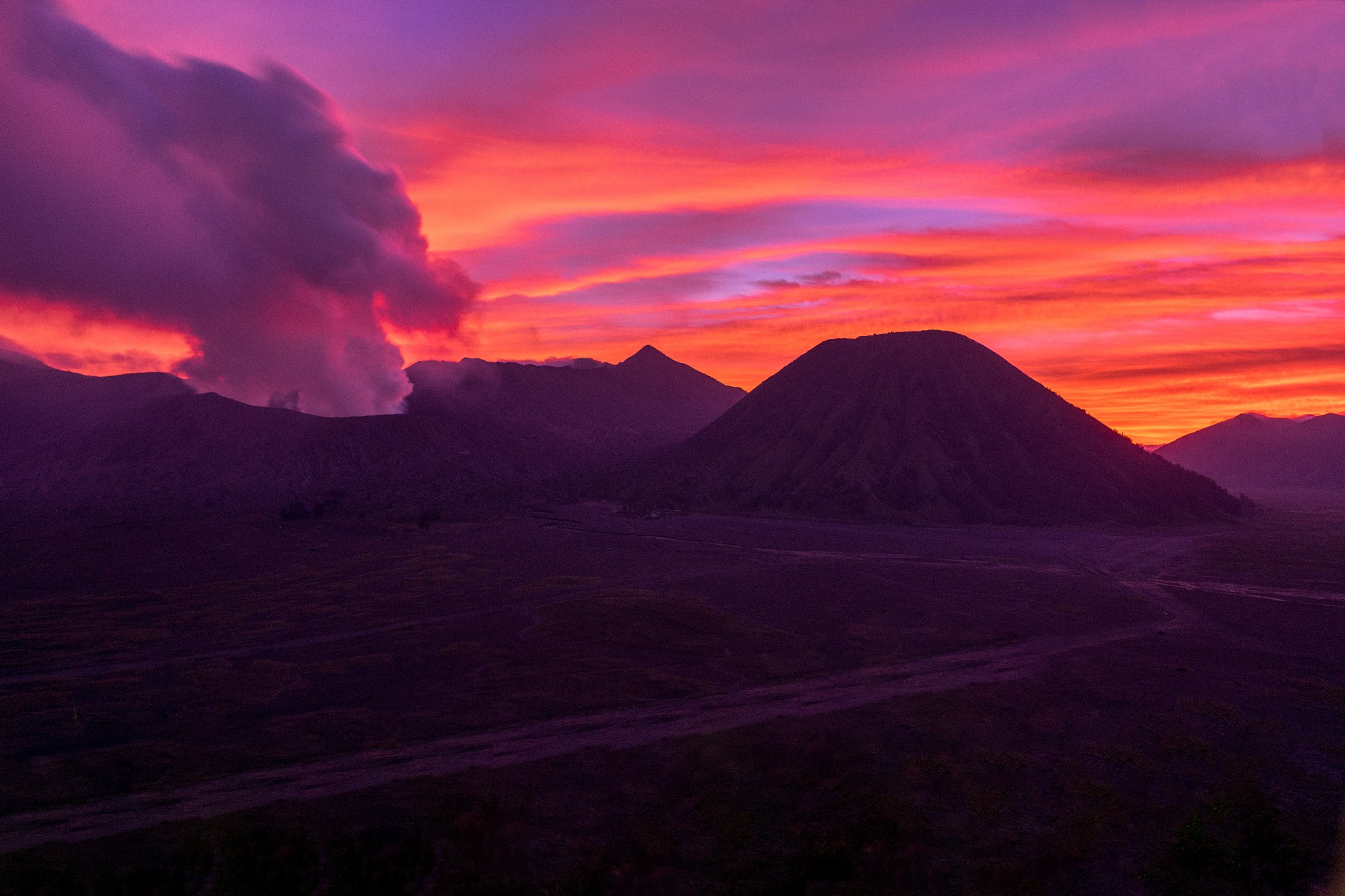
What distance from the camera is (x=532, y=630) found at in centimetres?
3919

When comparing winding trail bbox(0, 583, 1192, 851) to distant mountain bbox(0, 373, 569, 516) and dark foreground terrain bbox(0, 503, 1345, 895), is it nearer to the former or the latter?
dark foreground terrain bbox(0, 503, 1345, 895)

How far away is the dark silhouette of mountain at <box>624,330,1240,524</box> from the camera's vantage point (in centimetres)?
9931

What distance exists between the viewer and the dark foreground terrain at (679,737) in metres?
16.8

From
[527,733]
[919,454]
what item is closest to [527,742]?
[527,733]

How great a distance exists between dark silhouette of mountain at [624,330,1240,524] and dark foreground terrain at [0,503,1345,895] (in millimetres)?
44720

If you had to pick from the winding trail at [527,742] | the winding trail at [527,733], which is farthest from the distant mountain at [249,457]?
the winding trail at [527,742]

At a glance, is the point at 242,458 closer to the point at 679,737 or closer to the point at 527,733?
the point at 527,733

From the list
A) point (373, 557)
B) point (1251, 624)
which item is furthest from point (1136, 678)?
point (373, 557)

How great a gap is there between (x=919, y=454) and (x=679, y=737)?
9235 cm

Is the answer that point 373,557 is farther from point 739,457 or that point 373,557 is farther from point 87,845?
point 739,457

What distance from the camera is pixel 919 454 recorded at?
360 ft

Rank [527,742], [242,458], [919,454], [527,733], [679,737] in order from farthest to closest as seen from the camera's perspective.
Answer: [242,458] < [919,454] < [527,733] < [679,737] < [527,742]

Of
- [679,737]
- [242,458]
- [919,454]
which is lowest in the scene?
[679,737]

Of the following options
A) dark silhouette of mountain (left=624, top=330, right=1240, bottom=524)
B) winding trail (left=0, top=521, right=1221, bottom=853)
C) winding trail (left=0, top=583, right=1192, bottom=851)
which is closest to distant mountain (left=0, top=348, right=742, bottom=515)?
dark silhouette of mountain (left=624, top=330, right=1240, bottom=524)
